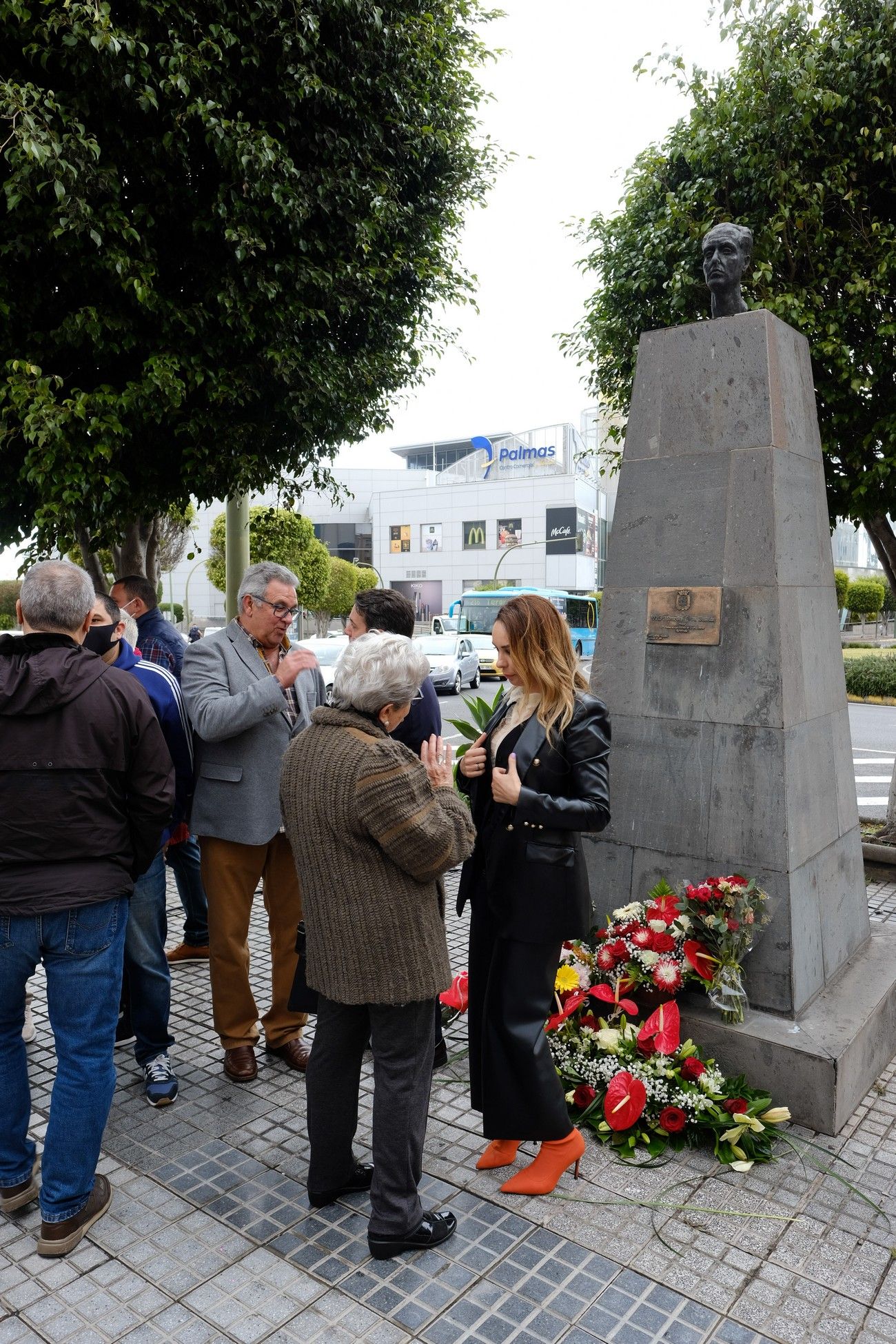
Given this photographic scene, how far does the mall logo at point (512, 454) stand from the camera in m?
63.0

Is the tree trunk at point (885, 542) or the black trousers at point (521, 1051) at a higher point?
the tree trunk at point (885, 542)

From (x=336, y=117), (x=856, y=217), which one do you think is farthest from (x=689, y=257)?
(x=336, y=117)

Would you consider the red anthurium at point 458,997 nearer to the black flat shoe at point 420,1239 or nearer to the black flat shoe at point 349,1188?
the black flat shoe at point 349,1188

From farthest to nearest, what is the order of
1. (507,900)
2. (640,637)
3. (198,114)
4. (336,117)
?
(336,117)
(198,114)
(640,637)
(507,900)

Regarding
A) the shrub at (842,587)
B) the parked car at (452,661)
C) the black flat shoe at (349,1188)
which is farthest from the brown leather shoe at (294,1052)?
the shrub at (842,587)

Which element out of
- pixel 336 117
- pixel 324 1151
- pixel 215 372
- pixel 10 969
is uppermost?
pixel 336 117

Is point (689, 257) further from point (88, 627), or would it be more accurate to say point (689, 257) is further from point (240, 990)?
point (240, 990)

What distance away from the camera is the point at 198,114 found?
5.25 metres

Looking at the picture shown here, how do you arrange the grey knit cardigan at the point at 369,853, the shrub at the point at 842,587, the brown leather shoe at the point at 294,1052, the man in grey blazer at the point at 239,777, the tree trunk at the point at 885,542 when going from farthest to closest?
the shrub at the point at 842,587, the tree trunk at the point at 885,542, the brown leather shoe at the point at 294,1052, the man in grey blazer at the point at 239,777, the grey knit cardigan at the point at 369,853

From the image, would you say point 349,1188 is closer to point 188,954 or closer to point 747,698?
point 747,698

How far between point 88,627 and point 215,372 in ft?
9.76

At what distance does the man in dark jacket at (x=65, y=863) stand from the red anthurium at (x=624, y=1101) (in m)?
1.74

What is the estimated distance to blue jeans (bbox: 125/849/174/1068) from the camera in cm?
373

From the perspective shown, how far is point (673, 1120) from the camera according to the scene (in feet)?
11.0
